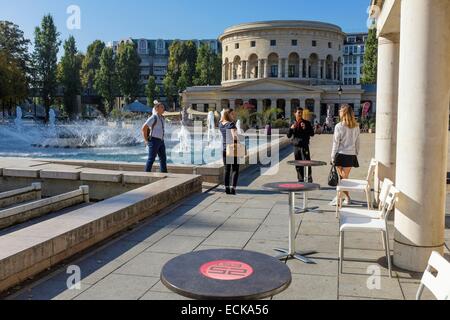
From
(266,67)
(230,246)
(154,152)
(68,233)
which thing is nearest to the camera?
(68,233)

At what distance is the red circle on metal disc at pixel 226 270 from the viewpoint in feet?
10.8

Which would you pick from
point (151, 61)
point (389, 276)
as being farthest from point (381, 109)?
point (151, 61)

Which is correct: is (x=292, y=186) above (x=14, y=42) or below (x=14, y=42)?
below

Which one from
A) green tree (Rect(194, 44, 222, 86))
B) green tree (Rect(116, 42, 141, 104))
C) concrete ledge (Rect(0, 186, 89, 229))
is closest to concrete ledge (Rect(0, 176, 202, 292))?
concrete ledge (Rect(0, 186, 89, 229))

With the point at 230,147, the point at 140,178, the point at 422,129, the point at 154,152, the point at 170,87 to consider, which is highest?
the point at 170,87

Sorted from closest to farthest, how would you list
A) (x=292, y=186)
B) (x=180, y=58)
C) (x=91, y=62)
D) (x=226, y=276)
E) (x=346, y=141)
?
(x=226, y=276)
(x=292, y=186)
(x=346, y=141)
(x=180, y=58)
(x=91, y=62)

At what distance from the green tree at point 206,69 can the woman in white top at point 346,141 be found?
3629 inches

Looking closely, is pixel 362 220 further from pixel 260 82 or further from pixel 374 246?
pixel 260 82

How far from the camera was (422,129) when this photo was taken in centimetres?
525

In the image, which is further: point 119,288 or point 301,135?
point 301,135

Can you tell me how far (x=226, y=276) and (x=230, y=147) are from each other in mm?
7159

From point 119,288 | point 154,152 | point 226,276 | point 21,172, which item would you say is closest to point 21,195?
point 21,172

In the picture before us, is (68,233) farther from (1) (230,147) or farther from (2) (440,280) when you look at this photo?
(1) (230,147)

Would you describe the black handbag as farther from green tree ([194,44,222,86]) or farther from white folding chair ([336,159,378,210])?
green tree ([194,44,222,86])
